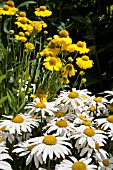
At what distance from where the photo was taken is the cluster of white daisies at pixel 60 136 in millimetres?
1536

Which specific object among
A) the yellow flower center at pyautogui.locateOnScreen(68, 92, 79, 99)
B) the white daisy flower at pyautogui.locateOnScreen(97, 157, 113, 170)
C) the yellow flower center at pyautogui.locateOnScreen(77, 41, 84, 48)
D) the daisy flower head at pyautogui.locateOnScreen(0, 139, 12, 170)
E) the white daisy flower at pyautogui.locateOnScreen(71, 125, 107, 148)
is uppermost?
the yellow flower center at pyautogui.locateOnScreen(77, 41, 84, 48)

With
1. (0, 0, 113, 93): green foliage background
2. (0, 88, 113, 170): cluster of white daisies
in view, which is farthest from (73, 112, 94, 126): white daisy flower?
(0, 0, 113, 93): green foliage background

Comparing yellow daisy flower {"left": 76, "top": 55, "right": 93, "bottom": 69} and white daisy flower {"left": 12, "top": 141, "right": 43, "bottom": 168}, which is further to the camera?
yellow daisy flower {"left": 76, "top": 55, "right": 93, "bottom": 69}

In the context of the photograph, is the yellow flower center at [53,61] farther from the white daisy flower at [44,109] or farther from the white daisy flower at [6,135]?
the white daisy flower at [6,135]

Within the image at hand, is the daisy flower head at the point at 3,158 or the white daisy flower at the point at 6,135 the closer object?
the daisy flower head at the point at 3,158

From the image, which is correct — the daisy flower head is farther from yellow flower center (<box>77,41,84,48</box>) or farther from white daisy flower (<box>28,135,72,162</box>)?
yellow flower center (<box>77,41,84,48</box>)

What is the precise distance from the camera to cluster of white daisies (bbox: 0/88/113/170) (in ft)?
5.04

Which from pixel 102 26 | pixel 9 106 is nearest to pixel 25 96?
pixel 9 106

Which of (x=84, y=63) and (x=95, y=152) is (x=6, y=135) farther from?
(x=84, y=63)

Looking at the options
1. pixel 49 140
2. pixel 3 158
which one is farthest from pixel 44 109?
pixel 3 158

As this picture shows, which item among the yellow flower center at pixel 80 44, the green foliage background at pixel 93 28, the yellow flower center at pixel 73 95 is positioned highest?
the yellow flower center at pixel 80 44

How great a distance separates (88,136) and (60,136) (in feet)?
0.34

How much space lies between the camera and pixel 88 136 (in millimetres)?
1658

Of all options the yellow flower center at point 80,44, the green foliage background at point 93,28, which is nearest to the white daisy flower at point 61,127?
the yellow flower center at point 80,44
